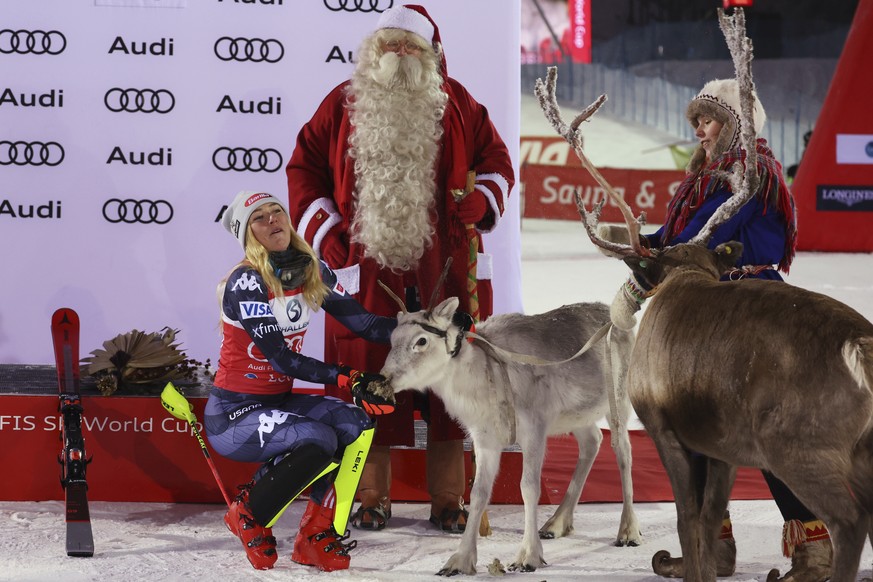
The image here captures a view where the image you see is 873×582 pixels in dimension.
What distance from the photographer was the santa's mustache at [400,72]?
448 cm

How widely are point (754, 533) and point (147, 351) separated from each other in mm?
2682

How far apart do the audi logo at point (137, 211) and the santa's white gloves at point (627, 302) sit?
2.94 metres

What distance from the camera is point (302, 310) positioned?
13.4 ft

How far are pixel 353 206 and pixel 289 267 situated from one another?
2.06 feet

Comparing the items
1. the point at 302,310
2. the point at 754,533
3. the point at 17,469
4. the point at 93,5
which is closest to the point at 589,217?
the point at 302,310

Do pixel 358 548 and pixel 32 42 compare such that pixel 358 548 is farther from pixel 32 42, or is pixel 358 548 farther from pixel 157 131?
pixel 32 42

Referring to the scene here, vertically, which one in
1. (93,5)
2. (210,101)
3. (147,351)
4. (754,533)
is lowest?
(754,533)

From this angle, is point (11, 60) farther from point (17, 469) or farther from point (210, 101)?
point (17, 469)

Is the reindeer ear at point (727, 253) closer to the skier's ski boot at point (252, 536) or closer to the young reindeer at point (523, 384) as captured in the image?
the young reindeer at point (523, 384)

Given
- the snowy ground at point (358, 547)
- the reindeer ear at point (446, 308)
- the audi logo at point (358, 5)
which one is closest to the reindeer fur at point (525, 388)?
the reindeer ear at point (446, 308)

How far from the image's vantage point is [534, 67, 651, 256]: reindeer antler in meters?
3.63

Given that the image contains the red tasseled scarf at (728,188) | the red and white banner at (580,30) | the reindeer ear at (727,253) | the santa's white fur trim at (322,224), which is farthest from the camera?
the red and white banner at (580,30)

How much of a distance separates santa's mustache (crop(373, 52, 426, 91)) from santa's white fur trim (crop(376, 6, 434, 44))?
0.13m

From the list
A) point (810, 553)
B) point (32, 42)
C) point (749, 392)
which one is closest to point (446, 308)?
Answer: point (749, 392)
